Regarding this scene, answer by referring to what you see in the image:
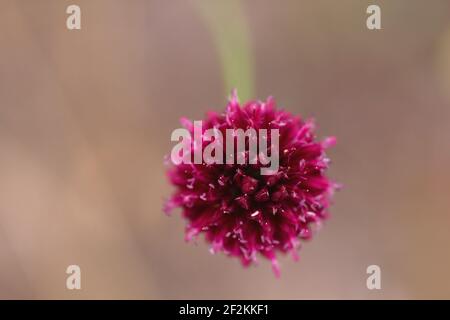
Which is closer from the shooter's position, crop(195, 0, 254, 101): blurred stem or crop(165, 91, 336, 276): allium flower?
crop(165, 91, 336, 276): allium flower

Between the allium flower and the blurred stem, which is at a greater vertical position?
the blurred stem

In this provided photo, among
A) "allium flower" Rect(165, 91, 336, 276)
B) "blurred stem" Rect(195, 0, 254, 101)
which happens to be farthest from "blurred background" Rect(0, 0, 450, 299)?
"allium flower" Rect(165, 91, 336, 276)

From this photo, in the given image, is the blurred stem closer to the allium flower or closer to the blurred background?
the blurred background

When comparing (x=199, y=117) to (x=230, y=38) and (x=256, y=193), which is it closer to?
(x=230, y=38)

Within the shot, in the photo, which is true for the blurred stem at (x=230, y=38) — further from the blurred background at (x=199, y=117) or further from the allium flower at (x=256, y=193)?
the allium flower at (x=256, y=193)

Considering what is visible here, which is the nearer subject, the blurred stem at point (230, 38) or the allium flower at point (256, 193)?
the allium flower at point (256, 193)

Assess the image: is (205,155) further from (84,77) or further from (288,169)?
(84,77)

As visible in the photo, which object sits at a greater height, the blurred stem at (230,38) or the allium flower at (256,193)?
the blurred stem at (230,38)

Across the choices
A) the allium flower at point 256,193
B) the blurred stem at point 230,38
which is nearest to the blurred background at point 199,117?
the blurred stem at point 230,38
